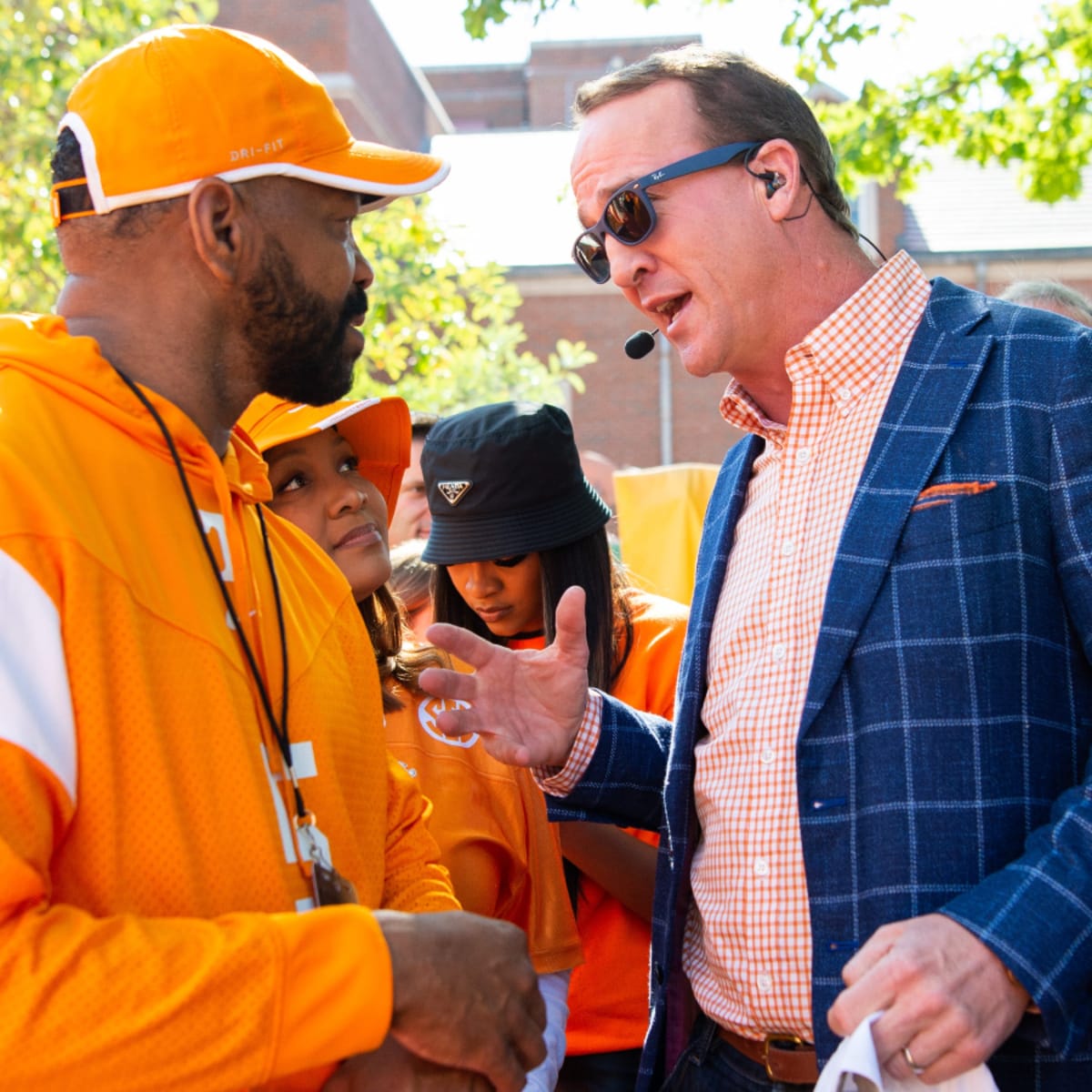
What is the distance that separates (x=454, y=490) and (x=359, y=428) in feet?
0.98

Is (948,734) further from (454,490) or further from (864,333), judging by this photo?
(454,490)

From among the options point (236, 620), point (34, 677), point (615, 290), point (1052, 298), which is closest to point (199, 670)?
point (236, 620)

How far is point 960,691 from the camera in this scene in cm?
204

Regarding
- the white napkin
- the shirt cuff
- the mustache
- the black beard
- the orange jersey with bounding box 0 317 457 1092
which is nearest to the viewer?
the orange jersey with bounding box 0 317 457 1092

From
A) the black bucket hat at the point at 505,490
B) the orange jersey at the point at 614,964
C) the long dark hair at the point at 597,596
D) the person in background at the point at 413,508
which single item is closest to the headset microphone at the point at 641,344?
the black bucket hat at the point at 505,490

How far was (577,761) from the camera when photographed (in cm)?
256

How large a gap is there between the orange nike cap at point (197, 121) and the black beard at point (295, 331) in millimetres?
144

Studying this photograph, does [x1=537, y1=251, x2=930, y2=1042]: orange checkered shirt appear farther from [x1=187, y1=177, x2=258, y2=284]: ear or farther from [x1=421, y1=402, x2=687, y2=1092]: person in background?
[x1=187, y1=177, x2=258, y2=284]: ear

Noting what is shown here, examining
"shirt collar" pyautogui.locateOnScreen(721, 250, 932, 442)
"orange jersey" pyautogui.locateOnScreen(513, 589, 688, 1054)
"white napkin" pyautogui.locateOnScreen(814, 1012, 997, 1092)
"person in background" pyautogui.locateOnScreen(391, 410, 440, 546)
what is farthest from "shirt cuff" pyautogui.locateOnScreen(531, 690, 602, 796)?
"person in background" pyautogui.locateOnScreen(391, 410, 440, 546)

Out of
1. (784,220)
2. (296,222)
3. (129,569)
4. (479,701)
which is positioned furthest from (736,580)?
(129,569)

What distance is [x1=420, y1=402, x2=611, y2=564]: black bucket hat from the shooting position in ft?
11.1

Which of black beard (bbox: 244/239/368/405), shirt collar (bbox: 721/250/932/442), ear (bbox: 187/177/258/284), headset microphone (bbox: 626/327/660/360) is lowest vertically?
headset microphone (bbox: 626/327/660/360)

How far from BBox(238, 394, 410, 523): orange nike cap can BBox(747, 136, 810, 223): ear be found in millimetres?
1080

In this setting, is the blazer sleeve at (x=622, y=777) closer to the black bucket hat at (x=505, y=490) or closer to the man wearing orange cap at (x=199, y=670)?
the man wearing orange cap at (x=199, y=670)
